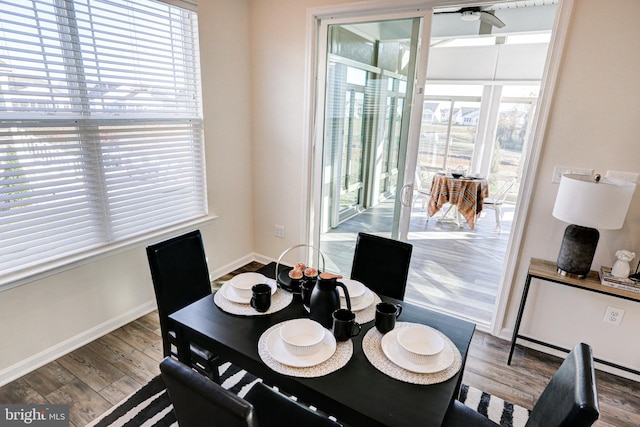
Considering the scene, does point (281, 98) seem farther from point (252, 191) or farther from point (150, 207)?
point (150, 207)

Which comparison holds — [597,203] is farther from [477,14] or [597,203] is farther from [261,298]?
[477,14]

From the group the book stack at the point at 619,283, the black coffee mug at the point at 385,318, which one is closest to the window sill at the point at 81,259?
the black coffee mug at the point at 385,318

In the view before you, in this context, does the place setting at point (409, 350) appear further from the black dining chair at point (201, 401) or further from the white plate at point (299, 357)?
the black dining chair at point (201, 401)

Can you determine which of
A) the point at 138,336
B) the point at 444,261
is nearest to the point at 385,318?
the point at 138,336

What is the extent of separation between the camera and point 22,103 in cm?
188

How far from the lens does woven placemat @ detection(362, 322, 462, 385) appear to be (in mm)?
1188

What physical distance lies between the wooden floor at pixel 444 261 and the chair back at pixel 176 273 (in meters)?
1.59

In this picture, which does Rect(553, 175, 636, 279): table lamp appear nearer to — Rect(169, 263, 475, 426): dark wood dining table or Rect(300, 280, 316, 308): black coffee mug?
Rect(169, 263, 475, 426): dark wood dining table

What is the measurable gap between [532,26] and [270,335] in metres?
4.90

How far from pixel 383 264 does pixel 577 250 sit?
1151 millimetres

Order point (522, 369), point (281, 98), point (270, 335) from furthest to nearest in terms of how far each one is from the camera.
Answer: point (281, 98), point (522, 369), point (270, 335)

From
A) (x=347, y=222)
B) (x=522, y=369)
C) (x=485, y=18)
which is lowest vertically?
(x=522, y=369)

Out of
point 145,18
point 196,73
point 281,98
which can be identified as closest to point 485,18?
point 281,98

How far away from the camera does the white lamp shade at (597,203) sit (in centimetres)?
182
